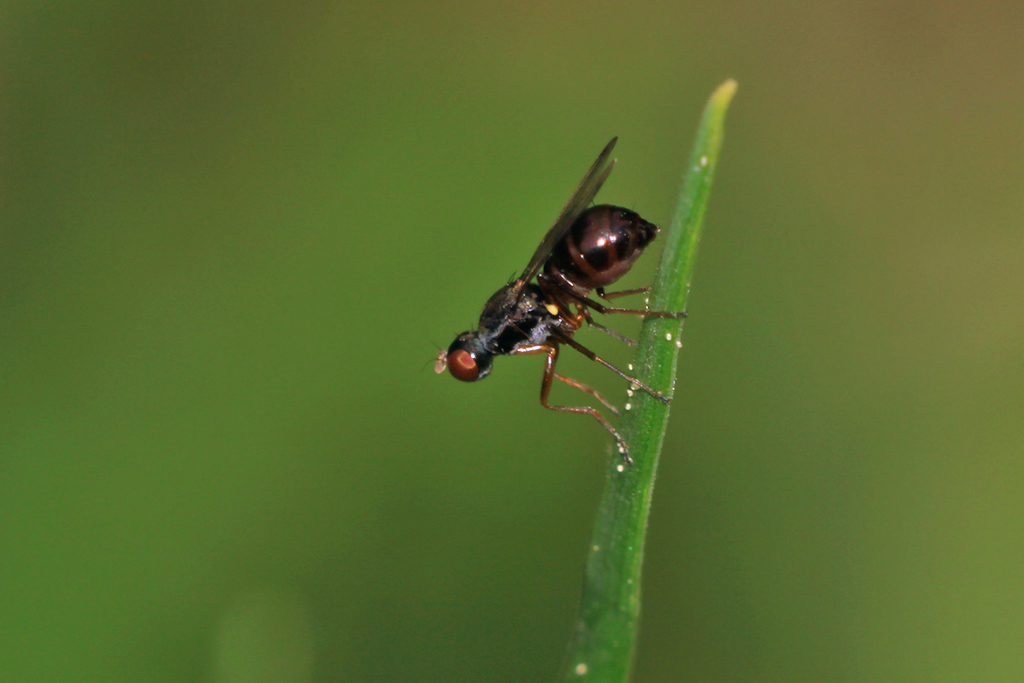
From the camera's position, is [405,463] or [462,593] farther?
[405,463]

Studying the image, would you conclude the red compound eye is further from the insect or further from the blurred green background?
the blurred green background

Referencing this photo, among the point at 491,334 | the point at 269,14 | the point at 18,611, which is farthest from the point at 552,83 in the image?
the point at 18,611

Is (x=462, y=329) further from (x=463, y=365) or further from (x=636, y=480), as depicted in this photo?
(x=636, y=480)

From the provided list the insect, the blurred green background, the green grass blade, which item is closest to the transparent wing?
the insect

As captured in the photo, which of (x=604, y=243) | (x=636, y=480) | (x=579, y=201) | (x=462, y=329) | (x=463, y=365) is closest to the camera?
(x=636, y=480)

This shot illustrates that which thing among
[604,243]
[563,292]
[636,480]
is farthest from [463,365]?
[636,480]

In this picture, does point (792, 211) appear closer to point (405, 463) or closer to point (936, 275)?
point (936, 275)
